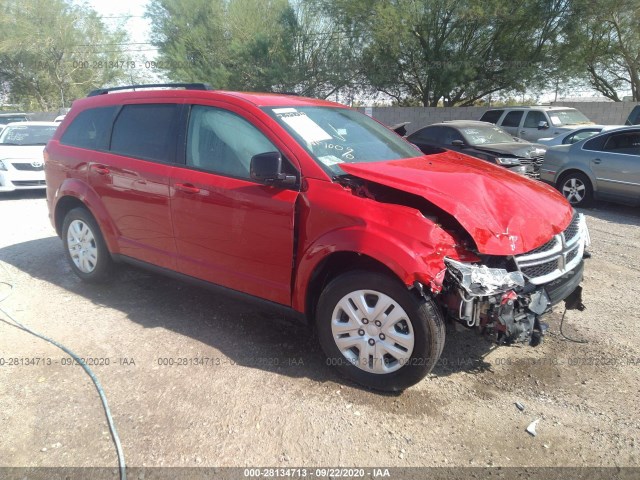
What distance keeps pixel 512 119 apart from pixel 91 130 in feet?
44.1

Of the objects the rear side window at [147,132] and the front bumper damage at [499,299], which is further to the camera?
the rear side window at [147,132]

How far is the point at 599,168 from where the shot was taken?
8.38m

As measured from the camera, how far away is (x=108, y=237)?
15.2 feet

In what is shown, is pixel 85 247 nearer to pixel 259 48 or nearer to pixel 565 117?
pixel 565 117

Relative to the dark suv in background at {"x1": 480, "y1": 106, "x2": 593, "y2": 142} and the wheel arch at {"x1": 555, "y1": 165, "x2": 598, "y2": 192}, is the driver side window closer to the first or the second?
the wheel arch at {"x1": 555, "y1": 165, "x2": 598, "y2": 192}

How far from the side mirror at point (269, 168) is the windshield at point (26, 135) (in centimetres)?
982

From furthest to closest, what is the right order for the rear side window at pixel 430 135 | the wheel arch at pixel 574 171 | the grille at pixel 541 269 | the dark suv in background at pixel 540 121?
the dark suv in background at pixel 540 121 → the rear side window at pixel 430 135 → the wheel arch at pixel 574 171 → the grille at pixel 541 269

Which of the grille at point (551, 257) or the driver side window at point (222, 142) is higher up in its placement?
the driver side window at point (222, 142)

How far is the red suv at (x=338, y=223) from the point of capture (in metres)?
2.93

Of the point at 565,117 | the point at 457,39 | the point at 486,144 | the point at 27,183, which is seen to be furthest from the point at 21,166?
the point at 457,39

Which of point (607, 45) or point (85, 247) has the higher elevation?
point (607, 45)

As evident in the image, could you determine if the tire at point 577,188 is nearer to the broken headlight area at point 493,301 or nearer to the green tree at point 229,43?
the broken headlight area at point 493,301

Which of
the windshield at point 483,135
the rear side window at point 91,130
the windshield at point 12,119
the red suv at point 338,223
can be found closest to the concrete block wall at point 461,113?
the windshield at point 483,135

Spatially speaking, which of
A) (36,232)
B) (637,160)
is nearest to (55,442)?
(36,232)
